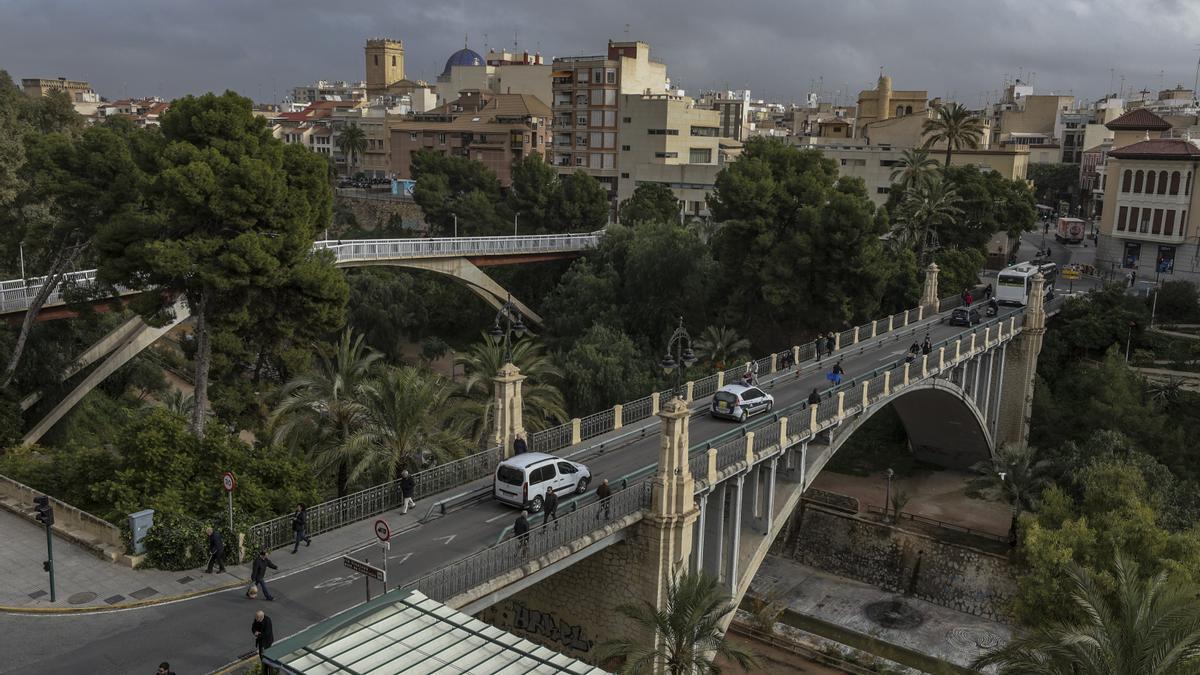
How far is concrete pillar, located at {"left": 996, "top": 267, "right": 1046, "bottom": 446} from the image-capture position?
4853 centimetres

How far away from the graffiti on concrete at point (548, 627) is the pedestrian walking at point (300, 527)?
23.9 feet

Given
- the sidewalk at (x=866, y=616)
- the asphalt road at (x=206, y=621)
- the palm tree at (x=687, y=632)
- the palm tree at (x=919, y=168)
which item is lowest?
the sidewalk at (x=866, y=616)

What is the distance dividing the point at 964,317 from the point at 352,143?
89998mm

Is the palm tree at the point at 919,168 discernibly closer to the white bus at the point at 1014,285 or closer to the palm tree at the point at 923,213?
the palm tree at the point at 923,213

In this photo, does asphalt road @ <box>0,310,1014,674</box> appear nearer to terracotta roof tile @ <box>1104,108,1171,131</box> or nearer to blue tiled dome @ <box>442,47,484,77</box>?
terracotta roof tile @ <box>1104,108,1171,131</box>

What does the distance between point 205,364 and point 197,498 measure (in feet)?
37.9

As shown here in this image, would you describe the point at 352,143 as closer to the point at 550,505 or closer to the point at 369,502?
the point at 369,502

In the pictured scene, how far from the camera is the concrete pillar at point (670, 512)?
22.9 m

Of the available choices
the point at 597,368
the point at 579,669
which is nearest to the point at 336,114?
the point at 597,368

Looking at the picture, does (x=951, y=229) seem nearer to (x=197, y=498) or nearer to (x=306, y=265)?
(x=306, y=265)

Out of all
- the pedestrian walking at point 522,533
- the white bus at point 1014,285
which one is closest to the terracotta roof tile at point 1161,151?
the white bus at point 1014,285

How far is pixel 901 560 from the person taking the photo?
42.1 metres

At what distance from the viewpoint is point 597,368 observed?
48531 millimetres

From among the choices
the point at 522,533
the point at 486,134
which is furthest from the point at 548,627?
the point at 486,134
